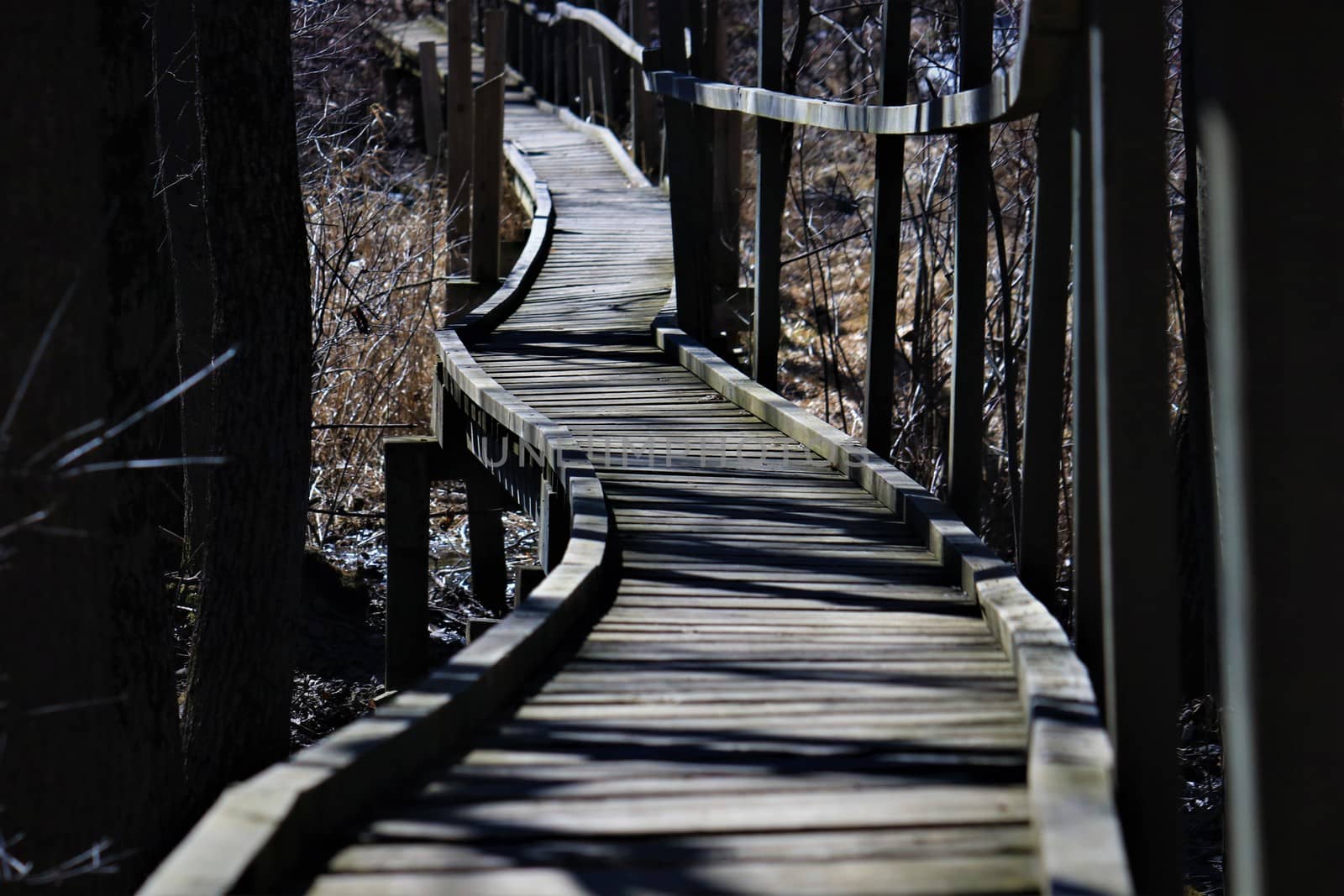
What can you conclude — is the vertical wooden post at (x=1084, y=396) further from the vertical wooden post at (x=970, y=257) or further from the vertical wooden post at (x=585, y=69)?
the vertical wooden post at (x=585, y=69)

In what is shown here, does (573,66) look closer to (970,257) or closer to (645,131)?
(645,131)

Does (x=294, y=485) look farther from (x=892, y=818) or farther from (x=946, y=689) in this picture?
(x=892, y=818)

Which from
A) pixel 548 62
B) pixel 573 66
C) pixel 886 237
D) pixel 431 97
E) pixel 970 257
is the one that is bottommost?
pixel 970 257

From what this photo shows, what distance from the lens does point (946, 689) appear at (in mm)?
3652

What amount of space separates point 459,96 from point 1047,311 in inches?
332

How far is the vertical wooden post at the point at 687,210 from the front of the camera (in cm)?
867

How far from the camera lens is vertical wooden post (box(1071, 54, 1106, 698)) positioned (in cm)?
323

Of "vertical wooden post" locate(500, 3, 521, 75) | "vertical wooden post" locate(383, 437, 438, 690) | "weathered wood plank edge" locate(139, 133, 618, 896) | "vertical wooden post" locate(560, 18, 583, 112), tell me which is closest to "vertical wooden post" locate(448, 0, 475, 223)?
"vertical wooden post" locate(383, 437, 438, 690)

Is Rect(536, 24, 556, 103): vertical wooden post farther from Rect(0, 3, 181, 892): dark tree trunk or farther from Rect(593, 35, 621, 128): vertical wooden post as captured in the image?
Rect(0, 3, 181, 892): dark tree trunk

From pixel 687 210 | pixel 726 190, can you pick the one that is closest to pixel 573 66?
pixel 726 190

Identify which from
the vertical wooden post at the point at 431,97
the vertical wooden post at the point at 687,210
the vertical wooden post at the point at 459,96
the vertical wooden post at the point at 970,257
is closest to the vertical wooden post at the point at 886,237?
the vertical wooden post at the point at 970,257

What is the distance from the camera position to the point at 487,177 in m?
10.6

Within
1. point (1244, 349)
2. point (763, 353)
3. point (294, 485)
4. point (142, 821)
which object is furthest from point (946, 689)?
point (763, 353)

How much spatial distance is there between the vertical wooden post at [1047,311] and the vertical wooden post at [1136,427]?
915mm
